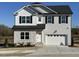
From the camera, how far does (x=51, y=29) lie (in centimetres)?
3616

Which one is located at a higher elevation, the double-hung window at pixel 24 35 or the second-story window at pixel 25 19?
the second-story window at pixel 25 19

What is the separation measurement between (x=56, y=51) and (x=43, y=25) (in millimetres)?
2616

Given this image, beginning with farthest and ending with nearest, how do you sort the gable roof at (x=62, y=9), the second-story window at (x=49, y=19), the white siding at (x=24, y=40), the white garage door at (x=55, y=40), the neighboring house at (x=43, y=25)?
1. the second-story window at (x=49, y=19)
2. the white garage door at (x=55, y=40)
3. the white siding at (x=24, y=40)
4. the neighboring house at (x=43, y=25)
5. the gable roof at (x=62, y=9)

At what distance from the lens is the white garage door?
36131mm

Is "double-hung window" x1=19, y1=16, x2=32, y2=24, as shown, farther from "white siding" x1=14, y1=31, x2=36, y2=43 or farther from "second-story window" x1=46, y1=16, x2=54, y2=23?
"second-story window" x1=46, y1=16, x2=54, y2=23

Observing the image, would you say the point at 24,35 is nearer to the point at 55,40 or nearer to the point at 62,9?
the point at 55,40

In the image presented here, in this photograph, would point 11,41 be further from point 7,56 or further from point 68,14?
point 68,14

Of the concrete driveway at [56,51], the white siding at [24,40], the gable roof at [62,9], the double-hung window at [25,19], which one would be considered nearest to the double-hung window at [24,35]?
the white siding at [24,40]

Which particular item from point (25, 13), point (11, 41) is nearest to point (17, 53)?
point (11, 41)

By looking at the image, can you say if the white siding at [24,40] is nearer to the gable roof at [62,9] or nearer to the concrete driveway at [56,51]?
the concrete driveway at [56,51]

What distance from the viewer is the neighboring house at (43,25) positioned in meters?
35.8

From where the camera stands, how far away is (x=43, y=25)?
36375 millimetres

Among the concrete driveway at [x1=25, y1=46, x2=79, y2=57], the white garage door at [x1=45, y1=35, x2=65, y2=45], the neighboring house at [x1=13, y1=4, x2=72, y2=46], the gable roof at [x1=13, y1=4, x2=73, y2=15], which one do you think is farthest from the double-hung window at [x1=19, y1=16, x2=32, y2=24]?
the concrete driveway at [x1=25, y1=46, x2=79, y2=57]

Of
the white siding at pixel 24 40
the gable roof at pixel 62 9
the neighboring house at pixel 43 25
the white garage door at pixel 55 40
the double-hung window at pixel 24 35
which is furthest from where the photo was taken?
the double-hung window at pixel 24 35
